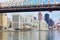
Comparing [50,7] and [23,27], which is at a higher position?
[50,7]

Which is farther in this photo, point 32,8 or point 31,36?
point 31,36

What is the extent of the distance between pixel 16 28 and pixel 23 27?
1.09 ft

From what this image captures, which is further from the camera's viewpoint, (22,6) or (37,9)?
(22,6)

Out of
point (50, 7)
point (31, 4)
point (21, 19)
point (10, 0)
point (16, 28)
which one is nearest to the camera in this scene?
point (50, 7)

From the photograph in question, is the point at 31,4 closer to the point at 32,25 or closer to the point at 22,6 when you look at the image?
the point at 22,6

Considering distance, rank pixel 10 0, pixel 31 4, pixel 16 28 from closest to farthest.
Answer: pixel 31 4, pixel 10 0, pixel 16 28

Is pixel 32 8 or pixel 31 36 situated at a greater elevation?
pixel 32 8

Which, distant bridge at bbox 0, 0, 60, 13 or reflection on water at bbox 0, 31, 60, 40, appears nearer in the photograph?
distant bridge at bbox 0, 0, 60, 13

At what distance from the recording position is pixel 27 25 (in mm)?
5520

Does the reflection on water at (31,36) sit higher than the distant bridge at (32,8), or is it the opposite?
the distant bridge at (32,8)

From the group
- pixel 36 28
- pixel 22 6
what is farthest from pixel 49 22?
pixel 22 6

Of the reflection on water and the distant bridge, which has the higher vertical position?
the distant bridge

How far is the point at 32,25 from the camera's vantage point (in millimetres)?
5277

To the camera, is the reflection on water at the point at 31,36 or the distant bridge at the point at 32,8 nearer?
the distant bridge at the point at 32,8
